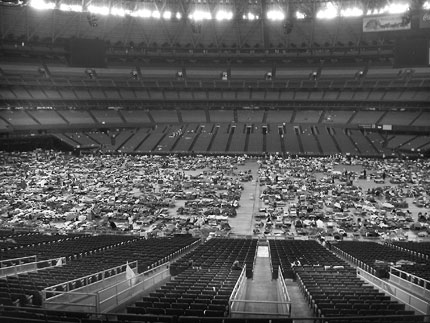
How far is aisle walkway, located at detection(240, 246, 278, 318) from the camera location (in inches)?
540

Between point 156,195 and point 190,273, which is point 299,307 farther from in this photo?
→ point 156,195

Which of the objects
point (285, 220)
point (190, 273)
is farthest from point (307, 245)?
point (190, 273)

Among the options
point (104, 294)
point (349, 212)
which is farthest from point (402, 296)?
point (349, 212)

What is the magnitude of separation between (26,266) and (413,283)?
15.1 m

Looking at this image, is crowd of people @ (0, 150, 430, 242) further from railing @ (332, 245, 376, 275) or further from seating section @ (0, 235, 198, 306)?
seating section @ (0, 235, 198, 306)

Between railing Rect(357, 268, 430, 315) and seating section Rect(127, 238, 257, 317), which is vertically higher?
seating section Rect(127, 238, 257, 317)

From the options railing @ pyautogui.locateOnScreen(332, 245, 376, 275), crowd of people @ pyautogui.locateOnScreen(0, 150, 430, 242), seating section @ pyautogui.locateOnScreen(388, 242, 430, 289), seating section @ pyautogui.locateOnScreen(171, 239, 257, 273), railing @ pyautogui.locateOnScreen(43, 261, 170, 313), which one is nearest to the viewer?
railing @ pyautogui.locateOnScreen(43, 261, 170, 313)

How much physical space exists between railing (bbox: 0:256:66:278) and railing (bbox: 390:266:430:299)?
46.5 ft

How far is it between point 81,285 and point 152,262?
6.82 meters

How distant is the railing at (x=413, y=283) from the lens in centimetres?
1417

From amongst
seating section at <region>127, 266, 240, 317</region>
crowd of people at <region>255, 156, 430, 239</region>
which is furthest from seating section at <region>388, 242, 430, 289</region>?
seating section at <region>127, 266, 240, 317</region>

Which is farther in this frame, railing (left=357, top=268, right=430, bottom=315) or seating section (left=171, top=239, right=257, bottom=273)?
seating section (left=171, top=239, right=257, bottom=273)

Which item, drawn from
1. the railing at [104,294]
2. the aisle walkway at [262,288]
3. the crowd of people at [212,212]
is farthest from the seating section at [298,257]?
the crowd of people at [212,212]

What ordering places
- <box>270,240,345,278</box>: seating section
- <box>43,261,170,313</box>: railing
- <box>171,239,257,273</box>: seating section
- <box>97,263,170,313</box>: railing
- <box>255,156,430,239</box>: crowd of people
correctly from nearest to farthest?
<box>43,261,170,313</box>: railing, <box>97,263,170,313</box>: railing, <box>171,239,257,273</box>: seating section, <box>270,240,345,278</box>: seating section, <box>255,156,430,239</box>: crowd of people
